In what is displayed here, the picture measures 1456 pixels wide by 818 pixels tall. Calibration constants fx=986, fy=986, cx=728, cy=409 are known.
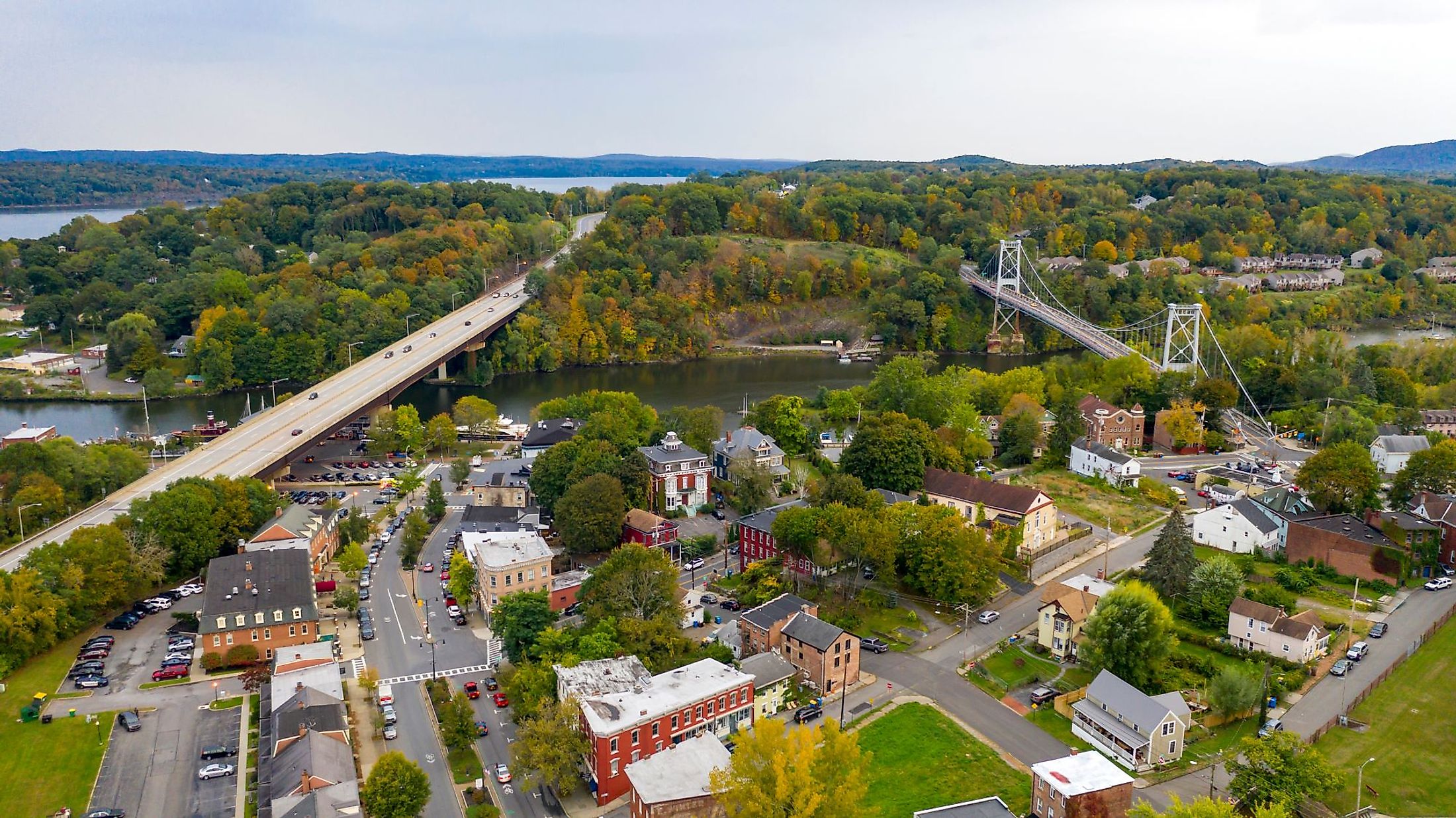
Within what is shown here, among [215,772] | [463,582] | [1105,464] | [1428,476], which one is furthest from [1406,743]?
[215,772]

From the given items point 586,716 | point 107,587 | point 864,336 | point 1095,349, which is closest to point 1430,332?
point 1095,349

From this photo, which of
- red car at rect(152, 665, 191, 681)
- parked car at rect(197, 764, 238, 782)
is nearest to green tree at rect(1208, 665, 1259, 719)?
parked car at rect(197, 764, 238, 782)

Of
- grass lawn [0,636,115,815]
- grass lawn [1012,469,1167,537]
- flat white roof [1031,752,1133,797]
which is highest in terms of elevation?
flat white roof [1031,752,1133,797]

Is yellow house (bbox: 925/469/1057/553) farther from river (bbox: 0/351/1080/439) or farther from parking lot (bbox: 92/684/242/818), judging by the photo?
parking lot (bbox: 92/684/242/818)

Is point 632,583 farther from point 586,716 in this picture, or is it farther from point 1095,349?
point 1095,349

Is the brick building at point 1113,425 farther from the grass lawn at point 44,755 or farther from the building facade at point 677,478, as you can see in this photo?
the grass lawn at point 44,755
